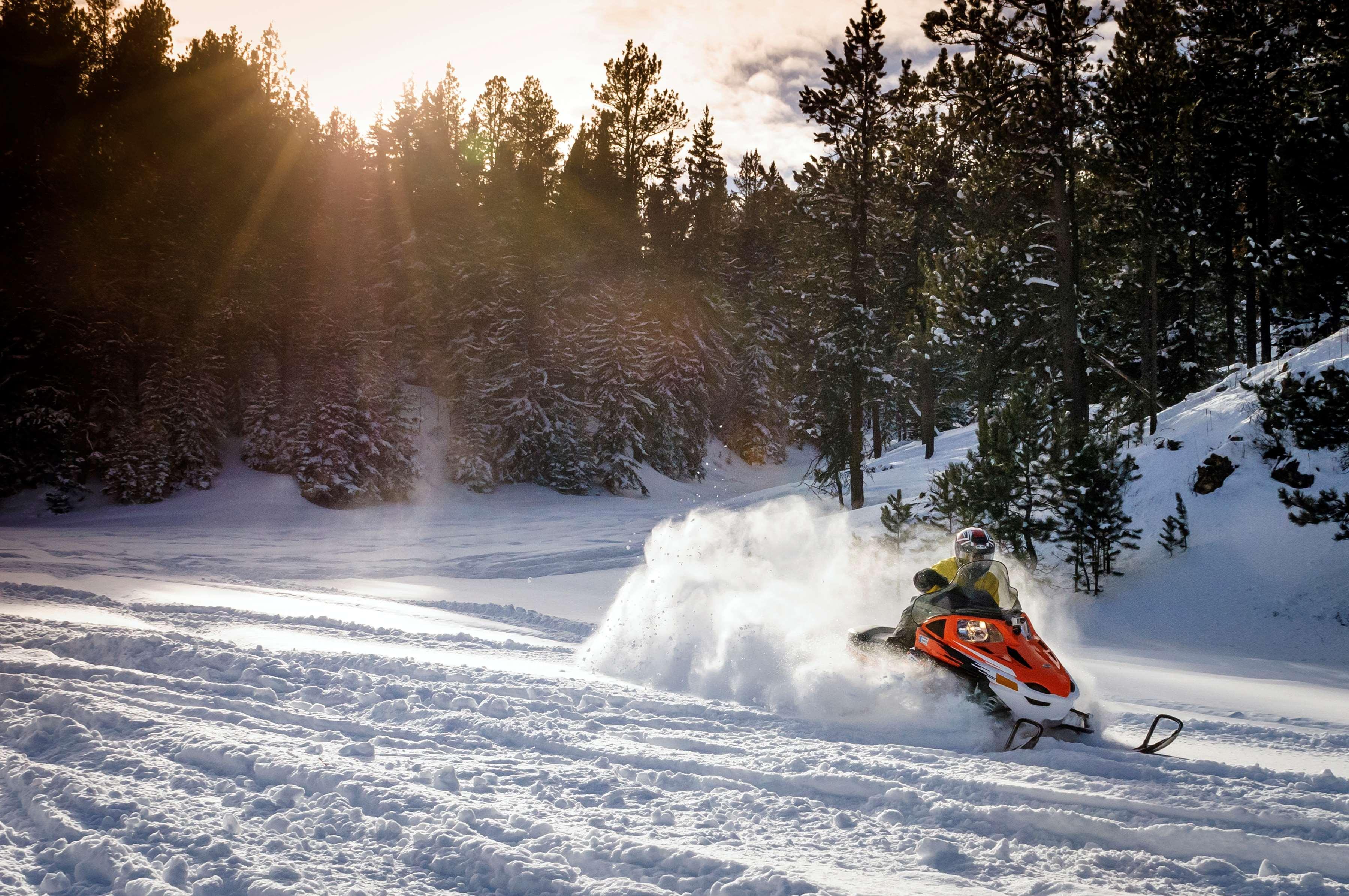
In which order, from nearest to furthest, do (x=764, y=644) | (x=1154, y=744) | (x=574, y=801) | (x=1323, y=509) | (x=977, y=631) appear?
(x=574, y=801) < (x=1154, y=744) < (x=977, y=631) < (x=764, y=644) < (x=1323, y=509)

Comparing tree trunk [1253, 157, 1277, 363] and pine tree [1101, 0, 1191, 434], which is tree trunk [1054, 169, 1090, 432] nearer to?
pine tree [1101, 0, 1191, 434]

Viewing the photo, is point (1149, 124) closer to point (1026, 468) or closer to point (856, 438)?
point (1026, 468)

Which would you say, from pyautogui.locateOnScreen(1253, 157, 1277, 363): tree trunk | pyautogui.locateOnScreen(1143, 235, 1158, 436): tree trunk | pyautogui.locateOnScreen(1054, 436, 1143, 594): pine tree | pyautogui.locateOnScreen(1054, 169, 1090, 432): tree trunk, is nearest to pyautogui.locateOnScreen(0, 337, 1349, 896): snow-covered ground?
pyautogui.locateOnScreen(1054, 436, 1143, 594): pine tree

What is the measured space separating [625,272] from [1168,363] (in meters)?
23.8

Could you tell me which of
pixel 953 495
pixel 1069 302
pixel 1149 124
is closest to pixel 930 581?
pixel 953 495

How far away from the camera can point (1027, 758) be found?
5797 mm

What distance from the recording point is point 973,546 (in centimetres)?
741

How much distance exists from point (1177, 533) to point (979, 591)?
1003 cm

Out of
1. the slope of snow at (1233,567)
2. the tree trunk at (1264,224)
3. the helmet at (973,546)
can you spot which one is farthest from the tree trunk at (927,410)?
the helmet at (973,546)

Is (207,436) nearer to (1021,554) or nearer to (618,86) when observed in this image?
(618,86)

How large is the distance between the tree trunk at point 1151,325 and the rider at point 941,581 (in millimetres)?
17349

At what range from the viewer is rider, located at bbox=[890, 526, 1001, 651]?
7.28 metres

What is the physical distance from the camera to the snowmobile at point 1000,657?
6219 mm

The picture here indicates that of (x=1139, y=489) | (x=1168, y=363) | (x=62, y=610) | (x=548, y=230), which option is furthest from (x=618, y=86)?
(x=62, y=610)
